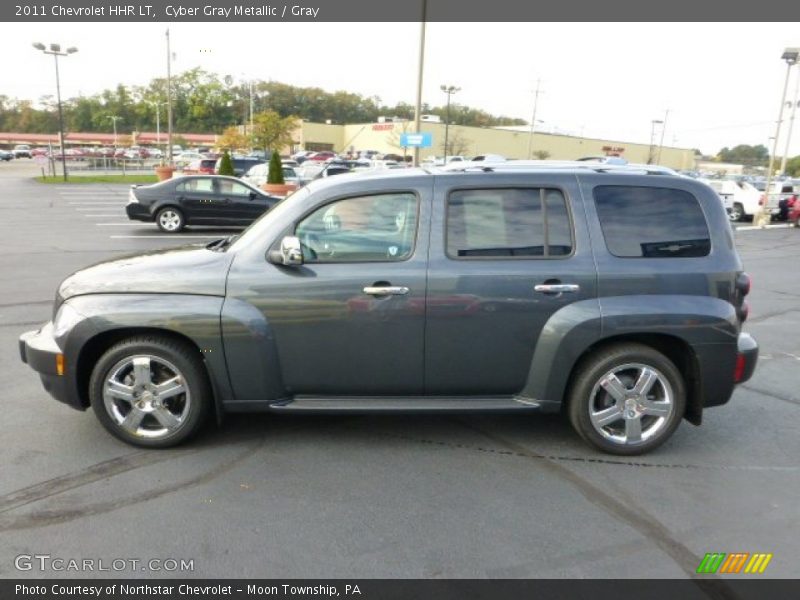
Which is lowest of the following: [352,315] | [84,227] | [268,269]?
[84,227]

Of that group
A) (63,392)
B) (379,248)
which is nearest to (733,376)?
(379,248)

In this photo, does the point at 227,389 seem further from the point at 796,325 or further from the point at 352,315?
the point at 796,325

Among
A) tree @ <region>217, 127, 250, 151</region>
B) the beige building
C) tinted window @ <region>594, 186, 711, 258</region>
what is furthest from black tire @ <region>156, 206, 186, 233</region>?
the beige building

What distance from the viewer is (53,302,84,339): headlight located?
391 cm

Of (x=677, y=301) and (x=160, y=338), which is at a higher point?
(x=677, y=301)

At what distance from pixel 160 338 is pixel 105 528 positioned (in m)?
1.21

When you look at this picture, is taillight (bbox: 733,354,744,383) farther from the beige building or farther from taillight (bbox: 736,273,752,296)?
the beige building

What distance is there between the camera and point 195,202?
1656 cm

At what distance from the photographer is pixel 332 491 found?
361 cm

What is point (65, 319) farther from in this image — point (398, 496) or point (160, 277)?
point (398, 496)

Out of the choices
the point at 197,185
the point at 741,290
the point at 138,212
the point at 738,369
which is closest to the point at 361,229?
the point at 741,290

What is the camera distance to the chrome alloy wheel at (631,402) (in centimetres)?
408

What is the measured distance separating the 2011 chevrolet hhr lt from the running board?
0.04 feet

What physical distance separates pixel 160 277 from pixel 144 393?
76 centimetres
